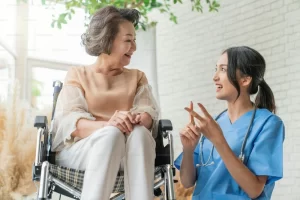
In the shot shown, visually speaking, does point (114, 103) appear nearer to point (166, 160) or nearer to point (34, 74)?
point (166, 160)

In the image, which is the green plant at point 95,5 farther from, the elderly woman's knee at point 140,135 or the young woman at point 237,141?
the elderly woman's knee at point 140,135

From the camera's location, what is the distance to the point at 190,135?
67.5 inches

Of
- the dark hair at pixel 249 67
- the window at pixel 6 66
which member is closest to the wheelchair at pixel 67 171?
the dark hair at pixel 249 67

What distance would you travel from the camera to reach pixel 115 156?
1.54 metres

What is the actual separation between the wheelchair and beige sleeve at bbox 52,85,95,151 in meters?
0.04

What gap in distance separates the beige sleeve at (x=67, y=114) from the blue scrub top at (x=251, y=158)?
1.51 feet

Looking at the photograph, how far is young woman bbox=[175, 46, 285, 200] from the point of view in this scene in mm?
1637

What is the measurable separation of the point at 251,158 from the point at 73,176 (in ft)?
1.94

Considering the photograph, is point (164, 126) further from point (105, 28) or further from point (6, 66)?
point (6, 66)

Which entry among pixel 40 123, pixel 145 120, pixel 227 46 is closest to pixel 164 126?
pixel 145 120

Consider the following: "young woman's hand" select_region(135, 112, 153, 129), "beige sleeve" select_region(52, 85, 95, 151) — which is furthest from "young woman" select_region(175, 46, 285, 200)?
"beige sleeve" select_region(52, 85, 95, 151)

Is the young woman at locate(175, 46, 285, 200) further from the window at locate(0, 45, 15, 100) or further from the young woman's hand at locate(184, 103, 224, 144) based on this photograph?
the window at locate(0, 45, 15, 100)

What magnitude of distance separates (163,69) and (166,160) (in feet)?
7.17

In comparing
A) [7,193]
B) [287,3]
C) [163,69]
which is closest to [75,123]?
[7,193]
